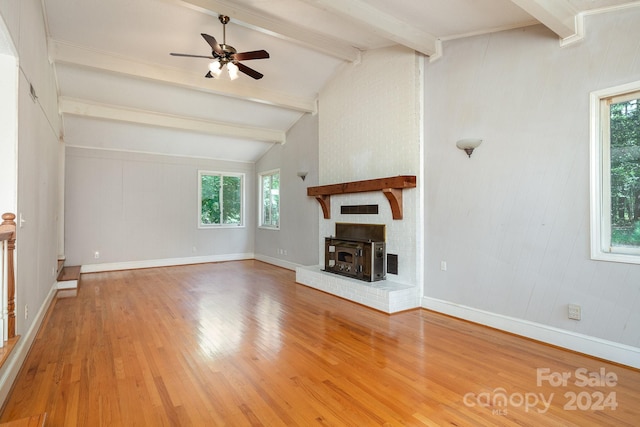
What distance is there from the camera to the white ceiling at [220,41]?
3.38 metres

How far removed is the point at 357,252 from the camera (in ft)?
16.2

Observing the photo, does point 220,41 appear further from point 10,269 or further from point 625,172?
point 625,172

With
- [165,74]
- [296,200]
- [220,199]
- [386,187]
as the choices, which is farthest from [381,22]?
[220,199]

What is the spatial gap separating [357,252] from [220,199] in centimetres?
493

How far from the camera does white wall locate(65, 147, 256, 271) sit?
6934mm

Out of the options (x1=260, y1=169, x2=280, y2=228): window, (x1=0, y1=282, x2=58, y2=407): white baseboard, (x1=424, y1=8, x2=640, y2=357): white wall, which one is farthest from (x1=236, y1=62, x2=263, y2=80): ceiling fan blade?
(x1=260, y1=169, x2=280, y2=228): window

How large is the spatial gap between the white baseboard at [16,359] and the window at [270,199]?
16.3ft

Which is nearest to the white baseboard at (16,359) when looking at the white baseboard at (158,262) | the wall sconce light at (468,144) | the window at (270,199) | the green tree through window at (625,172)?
the white baseboard at (158,262)

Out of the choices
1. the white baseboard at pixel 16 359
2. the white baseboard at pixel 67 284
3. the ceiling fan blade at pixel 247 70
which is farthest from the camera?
the white baseboard at pixel 67 284

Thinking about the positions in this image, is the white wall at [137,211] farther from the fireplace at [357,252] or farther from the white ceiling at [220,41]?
the fireplace at [357,252]

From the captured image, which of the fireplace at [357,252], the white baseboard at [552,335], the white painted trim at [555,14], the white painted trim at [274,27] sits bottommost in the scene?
the white baseboard at [552,335]

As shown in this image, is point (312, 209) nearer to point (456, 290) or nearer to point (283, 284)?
point (283, 284)

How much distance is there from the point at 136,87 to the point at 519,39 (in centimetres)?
541

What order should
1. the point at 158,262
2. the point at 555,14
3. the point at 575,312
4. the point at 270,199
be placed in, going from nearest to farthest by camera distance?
the point at 555,14
the point at 575,312
the point at 158,262
the point at 270,199
